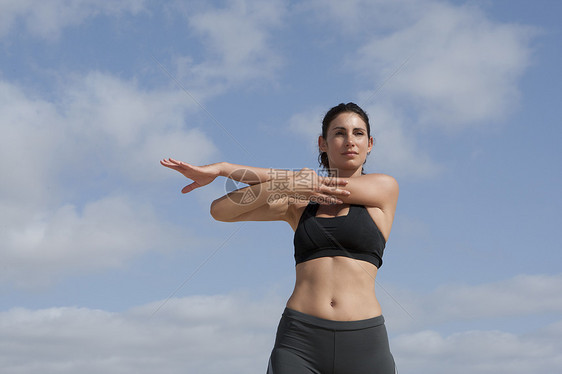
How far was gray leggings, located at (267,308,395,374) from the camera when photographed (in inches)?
169

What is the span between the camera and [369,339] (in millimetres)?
4348

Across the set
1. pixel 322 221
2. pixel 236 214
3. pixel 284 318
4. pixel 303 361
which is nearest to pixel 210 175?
pixel 236 214

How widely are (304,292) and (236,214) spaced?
859mm

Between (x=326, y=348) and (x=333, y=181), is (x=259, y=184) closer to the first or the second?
(x=333, y=181)

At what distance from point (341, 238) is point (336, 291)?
0.42m

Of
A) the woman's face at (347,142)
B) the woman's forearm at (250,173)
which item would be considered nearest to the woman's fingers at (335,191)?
the woman's forearm at (250,173)

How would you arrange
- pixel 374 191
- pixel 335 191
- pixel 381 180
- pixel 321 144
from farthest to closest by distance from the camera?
pixel 321 144
pixel 381 180
pixel 374 191
pixel 335 191

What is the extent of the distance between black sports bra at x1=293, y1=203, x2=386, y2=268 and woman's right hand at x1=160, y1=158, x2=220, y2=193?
82cm

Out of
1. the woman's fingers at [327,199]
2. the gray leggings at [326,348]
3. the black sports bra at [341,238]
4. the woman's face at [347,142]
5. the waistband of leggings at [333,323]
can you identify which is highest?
the woman's face at [347,142]

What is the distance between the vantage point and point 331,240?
4488 millimetres

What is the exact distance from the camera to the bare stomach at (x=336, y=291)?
432cm

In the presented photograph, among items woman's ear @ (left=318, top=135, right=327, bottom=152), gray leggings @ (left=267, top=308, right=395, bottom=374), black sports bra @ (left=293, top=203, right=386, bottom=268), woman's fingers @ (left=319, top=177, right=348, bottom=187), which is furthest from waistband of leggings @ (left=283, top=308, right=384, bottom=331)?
woman's ear @ (left=318, top=135, right=327, bottom=152)

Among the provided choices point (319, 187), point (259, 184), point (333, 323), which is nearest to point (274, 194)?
point (259, 184)

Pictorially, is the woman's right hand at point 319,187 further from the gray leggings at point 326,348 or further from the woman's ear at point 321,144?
the gray leggings at point 326,348
